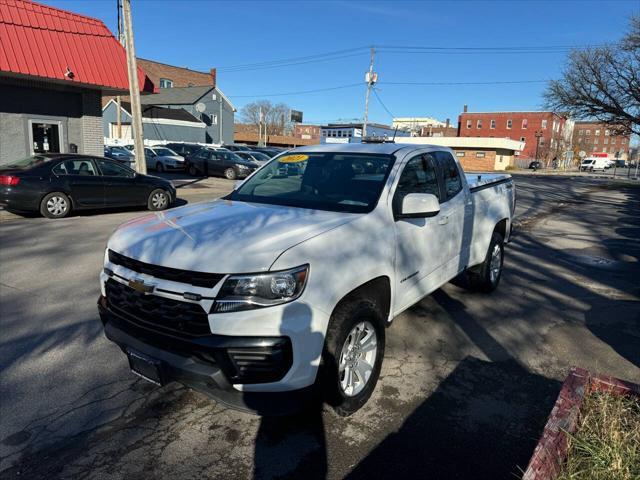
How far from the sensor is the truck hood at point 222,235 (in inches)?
103

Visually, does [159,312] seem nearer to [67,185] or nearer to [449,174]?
[449,174]

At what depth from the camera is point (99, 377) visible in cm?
370

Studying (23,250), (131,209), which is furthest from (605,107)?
(23,250)

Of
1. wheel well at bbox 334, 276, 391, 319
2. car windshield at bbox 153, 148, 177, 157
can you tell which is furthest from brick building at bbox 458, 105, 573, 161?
wheel well at bbox 334, 276, 391, 319

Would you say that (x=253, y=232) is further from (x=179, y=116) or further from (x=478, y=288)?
(x=179, y=116)

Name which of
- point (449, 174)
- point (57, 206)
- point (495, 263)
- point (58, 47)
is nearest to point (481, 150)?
point (58, 47)

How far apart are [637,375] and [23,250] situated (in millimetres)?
8488

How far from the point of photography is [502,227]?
625cm

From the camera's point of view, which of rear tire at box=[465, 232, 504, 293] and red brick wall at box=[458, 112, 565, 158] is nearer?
rear tire at box=[465, 232, 504, 293]

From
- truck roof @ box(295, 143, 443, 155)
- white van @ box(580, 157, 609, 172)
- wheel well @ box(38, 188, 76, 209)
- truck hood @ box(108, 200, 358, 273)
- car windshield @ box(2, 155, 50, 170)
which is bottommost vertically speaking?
wheel well @ box(38, 188, 76, 209)

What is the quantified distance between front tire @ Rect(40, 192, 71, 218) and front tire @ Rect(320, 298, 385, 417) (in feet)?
31.2

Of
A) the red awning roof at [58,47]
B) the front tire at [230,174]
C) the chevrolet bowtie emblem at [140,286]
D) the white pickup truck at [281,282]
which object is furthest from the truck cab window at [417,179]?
the front tire at [230,174]

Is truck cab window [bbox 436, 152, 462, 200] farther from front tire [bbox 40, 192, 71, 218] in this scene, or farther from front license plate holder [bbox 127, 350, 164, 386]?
front tire [bbox 40, 192, 71, 218]

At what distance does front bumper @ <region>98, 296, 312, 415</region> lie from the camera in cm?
252
